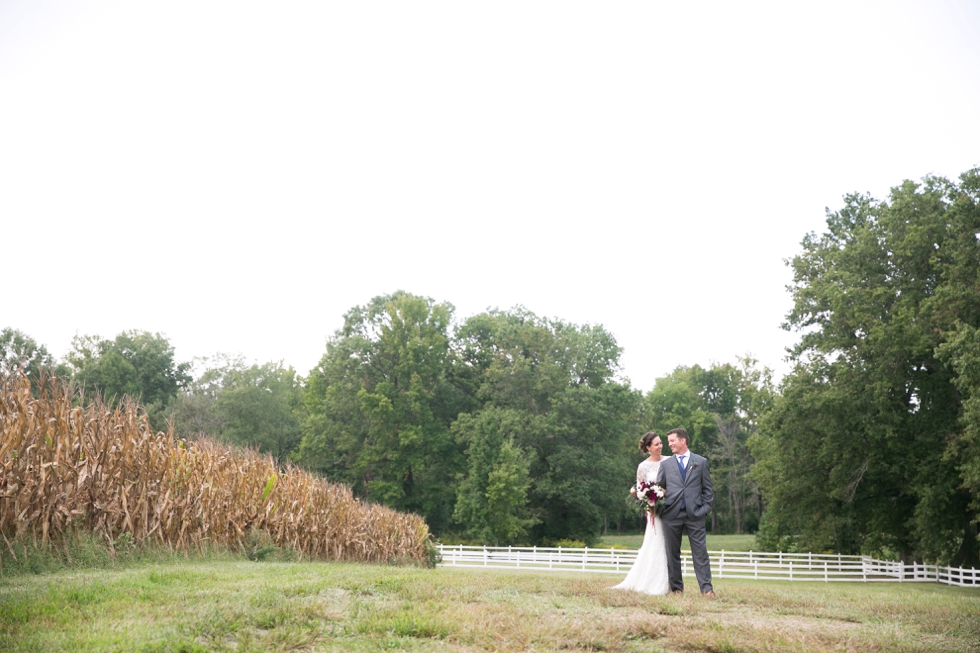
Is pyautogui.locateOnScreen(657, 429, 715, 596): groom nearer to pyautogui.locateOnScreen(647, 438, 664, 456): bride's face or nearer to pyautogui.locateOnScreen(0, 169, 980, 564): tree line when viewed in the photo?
pyautogui.locateOnScreen(647, 438, 664, 456): bride's face

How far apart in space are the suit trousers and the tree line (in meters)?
7.41

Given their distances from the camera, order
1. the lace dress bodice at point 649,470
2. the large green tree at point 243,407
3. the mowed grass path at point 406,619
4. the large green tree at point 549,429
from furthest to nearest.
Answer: the large green tree at point 243,407 → the large green tree at point 549,429 → the lace dress bodice at point 649,470 → the mowed grass path at point 406,619

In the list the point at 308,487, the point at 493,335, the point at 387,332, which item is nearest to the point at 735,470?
the point at 493,335

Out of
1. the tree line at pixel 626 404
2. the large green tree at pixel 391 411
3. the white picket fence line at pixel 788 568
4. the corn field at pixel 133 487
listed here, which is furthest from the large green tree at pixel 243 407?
the corn field at pixel 133 487

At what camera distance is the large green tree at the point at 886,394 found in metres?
27.1

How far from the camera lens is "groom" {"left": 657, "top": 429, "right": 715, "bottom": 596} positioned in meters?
9.24

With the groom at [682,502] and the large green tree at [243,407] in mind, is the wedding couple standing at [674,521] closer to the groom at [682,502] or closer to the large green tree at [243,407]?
the groom at [682,502]

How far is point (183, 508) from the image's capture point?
11.4 meters

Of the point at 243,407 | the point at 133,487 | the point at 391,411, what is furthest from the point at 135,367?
the point at 133,487

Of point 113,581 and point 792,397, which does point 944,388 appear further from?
point 113,581

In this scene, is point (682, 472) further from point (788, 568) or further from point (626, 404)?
point (626, 404)

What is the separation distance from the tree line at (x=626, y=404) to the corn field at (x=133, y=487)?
2.47 ft

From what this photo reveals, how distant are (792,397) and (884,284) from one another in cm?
531

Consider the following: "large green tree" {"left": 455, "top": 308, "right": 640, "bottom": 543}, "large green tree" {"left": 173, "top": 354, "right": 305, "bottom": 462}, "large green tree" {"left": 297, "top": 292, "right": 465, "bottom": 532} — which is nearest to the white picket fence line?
"large green tree" {"left": 455, "top": 308, "right": 640, "bottom": 543}
